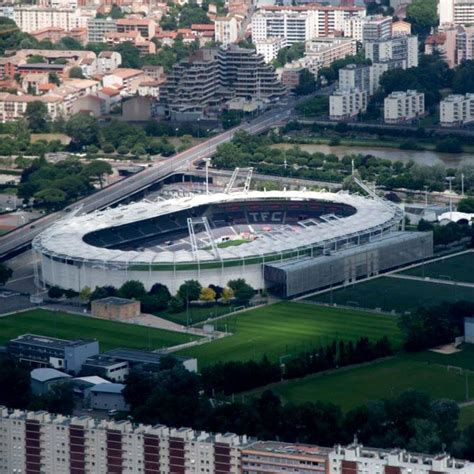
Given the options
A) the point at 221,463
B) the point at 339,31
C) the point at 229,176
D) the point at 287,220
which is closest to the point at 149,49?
the point at 339,31

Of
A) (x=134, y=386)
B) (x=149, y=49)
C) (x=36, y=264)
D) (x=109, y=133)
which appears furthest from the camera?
(x=149, y=49)

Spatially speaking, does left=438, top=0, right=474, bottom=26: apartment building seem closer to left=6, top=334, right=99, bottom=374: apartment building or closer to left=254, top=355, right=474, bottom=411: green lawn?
left=6, top=334, right=99, bottom=374: apartment building

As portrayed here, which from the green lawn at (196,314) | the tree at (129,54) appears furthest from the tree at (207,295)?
the tree at (129,54)

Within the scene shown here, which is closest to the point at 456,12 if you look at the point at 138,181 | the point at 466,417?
the point at 138,181

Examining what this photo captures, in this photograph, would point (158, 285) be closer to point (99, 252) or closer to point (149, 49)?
point (99, 252)

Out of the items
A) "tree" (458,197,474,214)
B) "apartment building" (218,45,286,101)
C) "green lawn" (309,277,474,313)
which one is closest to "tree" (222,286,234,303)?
"green lawn" (309,277,474,313)

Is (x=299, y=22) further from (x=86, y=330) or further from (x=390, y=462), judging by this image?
(x=390, y=462)

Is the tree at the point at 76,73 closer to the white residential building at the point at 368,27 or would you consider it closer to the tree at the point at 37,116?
the tree at the point at 37,116

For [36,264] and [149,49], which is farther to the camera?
[149,49]
